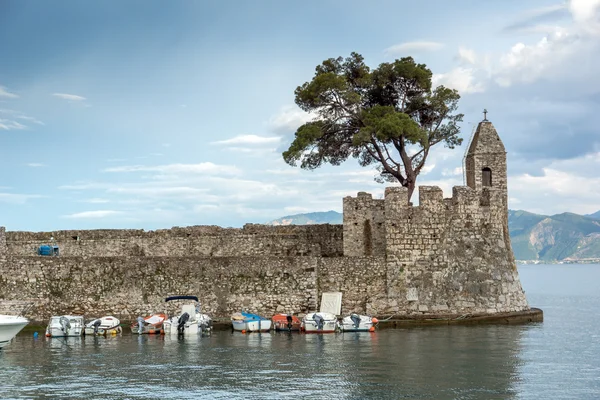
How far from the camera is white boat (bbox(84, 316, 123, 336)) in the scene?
115 feet

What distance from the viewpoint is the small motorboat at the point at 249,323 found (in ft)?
116

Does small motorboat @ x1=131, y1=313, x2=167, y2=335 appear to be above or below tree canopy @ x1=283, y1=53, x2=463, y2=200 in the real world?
below

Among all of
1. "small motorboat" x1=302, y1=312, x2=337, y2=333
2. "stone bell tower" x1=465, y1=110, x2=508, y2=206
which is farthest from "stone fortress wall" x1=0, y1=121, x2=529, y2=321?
"small motorboat" x1=302, y1=312, x2=337, y2=333

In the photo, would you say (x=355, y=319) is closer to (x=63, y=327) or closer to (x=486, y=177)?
(x=486, y=177)

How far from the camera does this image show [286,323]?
35.8 meters

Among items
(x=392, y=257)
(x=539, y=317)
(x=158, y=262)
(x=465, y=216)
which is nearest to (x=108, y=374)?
(x=158, y=262)

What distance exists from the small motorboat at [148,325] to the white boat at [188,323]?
0.38m

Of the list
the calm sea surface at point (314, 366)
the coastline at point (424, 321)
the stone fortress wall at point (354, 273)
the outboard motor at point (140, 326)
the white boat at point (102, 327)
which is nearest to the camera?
the calm sea surface at point (314, 366)

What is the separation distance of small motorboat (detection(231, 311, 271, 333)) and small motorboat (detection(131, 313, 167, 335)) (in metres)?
3.10

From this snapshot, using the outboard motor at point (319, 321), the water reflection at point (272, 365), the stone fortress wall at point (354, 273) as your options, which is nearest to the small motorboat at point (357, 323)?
the water reflection at point (272, 365)

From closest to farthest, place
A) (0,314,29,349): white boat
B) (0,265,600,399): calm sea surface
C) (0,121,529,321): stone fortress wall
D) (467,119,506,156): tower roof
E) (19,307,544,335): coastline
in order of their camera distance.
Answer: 1. (0,265,600,399): calm sea surface
2. (0,314,29,349): white boat
3. (19,307,544,335): coastline
4. (0,121,529,321): stone fortress wall
5. (467,119,506,156): tower roof

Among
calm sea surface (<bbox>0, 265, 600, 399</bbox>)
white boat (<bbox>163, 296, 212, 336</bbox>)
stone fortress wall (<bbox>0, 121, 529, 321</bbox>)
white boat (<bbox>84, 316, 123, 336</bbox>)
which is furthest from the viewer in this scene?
stone fortress wall (<bbox>0, 121, 529, 321</bbox>)

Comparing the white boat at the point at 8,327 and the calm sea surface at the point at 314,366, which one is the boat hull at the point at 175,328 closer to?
the calm sea surface at the point at 314,366

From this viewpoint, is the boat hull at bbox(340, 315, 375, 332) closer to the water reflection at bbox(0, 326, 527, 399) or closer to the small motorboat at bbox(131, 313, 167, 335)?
the water reflection at bbox(0, 326, 527, 399)
